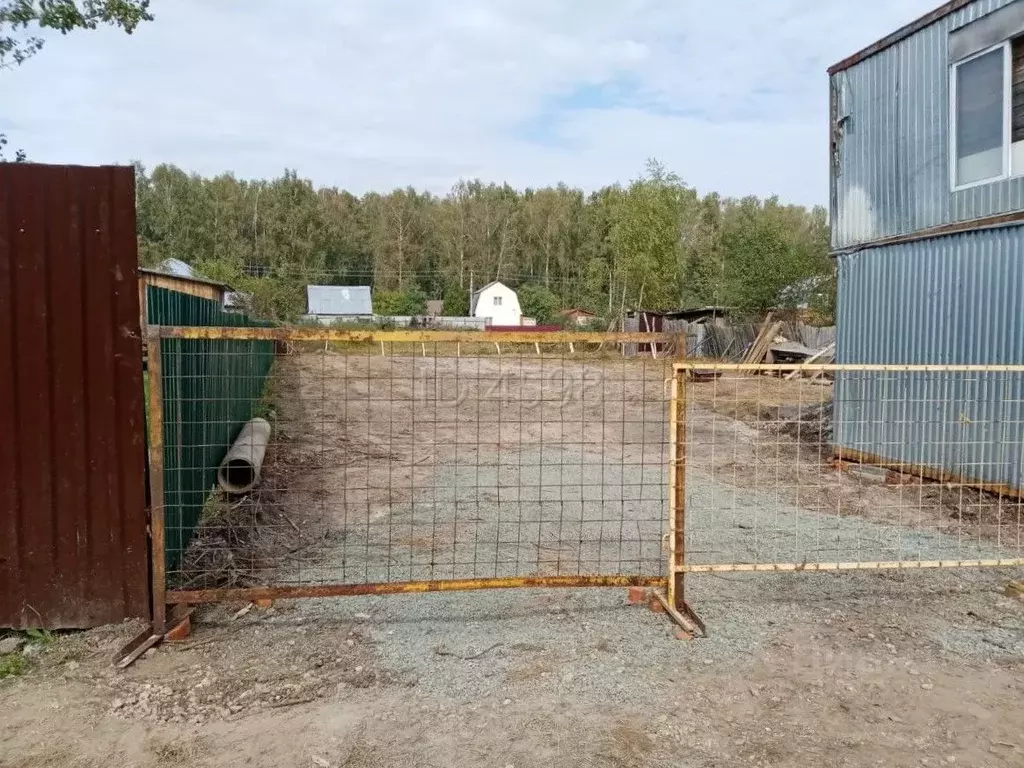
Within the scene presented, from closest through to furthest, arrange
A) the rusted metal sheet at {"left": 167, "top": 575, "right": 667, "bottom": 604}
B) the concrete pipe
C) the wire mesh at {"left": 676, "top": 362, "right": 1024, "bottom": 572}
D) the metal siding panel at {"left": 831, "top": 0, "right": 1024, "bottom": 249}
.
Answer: the rusted metal sheet at {"left": 167, "top": 575, "right": 667, "bottom": 604}
the wire mesh at {"left": 676, "top": 362, "right": 1024, "bottom": 572}
the concrete pipe
the metal siding panel at {"left": 831, "top": 0, "right": 1024, "bottom": 249}

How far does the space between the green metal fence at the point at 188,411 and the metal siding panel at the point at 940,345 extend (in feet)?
19.1

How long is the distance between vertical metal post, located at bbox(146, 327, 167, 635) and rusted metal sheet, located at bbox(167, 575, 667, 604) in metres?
0.08

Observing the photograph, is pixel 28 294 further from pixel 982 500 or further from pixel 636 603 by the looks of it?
pixel 982 500

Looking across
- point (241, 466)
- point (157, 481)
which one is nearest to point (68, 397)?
point (157, 481)

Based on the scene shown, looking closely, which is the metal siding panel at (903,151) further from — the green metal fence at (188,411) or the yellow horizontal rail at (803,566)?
the green metal fence at (188,411)

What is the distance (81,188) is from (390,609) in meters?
3.05

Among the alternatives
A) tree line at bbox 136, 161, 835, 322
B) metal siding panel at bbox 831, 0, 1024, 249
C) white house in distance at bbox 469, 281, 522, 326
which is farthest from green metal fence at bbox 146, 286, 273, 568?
white house in distance at bbox 469, 281, 522, 326

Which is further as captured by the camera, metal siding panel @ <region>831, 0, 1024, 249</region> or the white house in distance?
the white house in distance

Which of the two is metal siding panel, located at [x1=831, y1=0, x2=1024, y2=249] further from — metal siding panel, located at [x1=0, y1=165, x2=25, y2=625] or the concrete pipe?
metal siding panel, located at [x1=0, y1=165, x2=25, y2=625]

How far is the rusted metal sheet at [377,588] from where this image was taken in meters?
4.34

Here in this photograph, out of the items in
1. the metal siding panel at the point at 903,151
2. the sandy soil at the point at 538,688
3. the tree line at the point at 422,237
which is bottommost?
the sandy soil at the point at 538,688

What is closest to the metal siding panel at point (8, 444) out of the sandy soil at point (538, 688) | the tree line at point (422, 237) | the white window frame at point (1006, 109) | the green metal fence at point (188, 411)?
the sandy soil at point (538, 688)

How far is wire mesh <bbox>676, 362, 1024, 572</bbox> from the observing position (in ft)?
20.9

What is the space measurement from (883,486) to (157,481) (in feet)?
26.1
